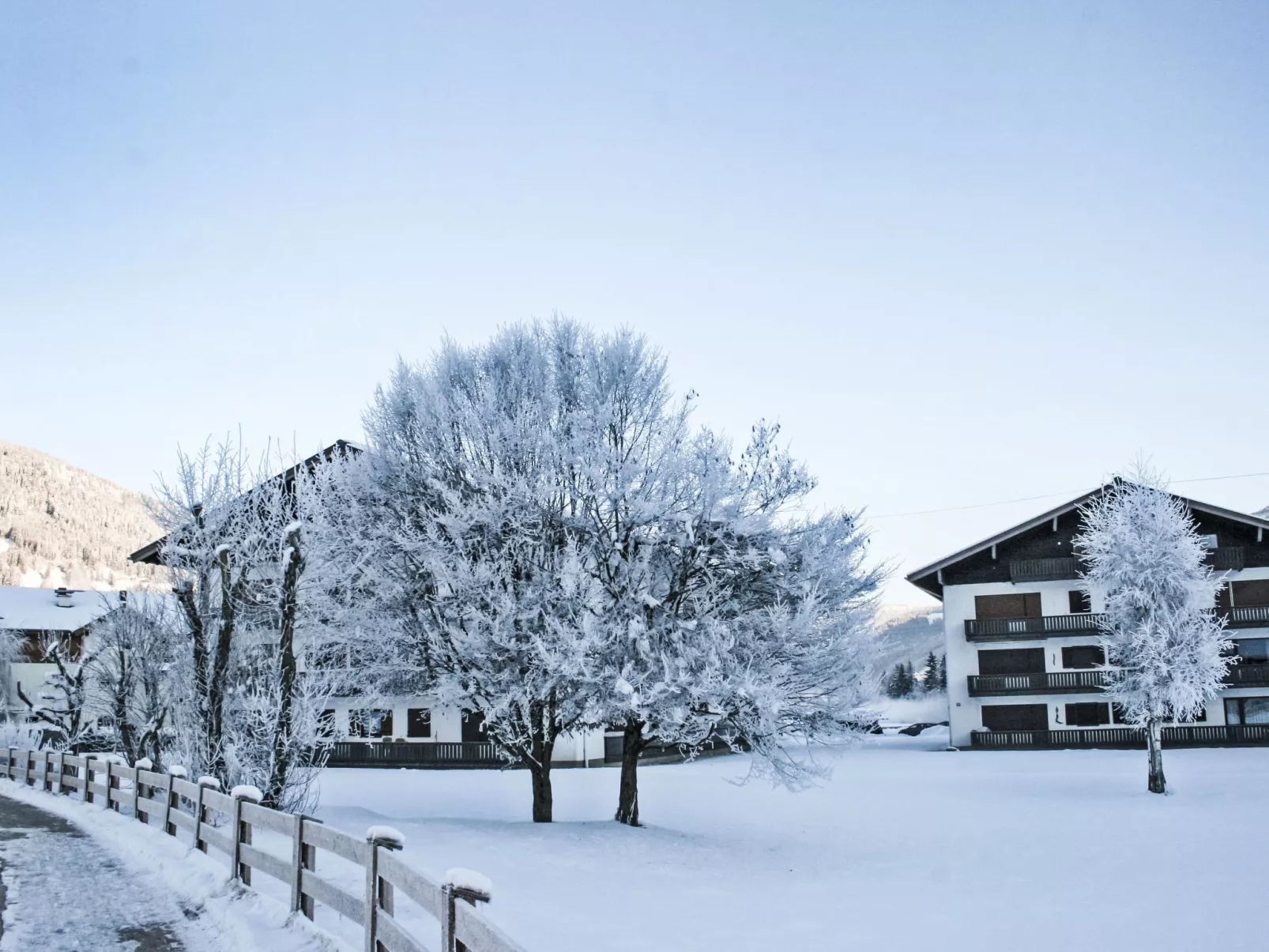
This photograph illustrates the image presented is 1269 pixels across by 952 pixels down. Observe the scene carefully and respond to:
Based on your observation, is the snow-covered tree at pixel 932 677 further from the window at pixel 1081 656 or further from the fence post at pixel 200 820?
the fence post at pixel 200 820

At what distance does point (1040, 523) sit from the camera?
150ft

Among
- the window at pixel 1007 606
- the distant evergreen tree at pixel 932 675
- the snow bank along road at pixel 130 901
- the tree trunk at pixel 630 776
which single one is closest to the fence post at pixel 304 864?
the snow bank along road at pixel 130 901

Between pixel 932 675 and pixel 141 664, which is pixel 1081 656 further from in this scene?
pixel 932 675

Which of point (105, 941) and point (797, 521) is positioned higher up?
point (797, 521)

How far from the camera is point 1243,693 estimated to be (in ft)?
144

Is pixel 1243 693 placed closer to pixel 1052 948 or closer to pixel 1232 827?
pixel 1232 827

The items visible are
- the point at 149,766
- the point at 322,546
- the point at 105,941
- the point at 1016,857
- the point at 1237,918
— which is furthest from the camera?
the point at 322,546

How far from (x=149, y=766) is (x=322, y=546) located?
487 centimetres

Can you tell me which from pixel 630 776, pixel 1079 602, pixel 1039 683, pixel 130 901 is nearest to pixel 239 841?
pixel 130 901

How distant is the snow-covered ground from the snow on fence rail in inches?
62.0

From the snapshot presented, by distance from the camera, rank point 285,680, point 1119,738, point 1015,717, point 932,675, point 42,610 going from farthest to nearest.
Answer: point 932,675, point 42,610, point 1015,717, point 1119,738, point 285,680

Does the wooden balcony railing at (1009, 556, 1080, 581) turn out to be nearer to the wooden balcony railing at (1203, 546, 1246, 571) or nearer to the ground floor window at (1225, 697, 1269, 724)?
the wooden balcony railing at (1203, 546, 1246, 571)

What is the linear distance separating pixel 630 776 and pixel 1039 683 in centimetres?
3084

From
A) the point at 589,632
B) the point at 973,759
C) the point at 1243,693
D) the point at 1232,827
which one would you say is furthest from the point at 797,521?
the point at 1243,693
